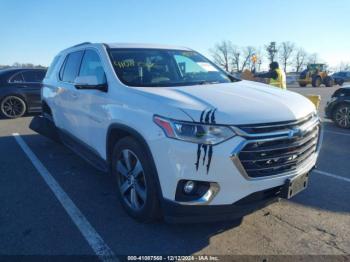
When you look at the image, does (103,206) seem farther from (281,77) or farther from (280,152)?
(281,77)

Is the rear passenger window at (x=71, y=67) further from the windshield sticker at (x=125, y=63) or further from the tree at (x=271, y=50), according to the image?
the tree at (x=271, y=50)

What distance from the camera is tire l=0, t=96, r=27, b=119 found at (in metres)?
10.8

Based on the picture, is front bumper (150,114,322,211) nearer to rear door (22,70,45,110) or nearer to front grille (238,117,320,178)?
front grille (238,117,320,178)

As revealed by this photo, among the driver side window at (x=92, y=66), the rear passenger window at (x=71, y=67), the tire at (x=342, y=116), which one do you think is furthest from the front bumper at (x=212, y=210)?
the tire at (x=342, y=116)

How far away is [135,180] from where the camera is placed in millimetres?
3445

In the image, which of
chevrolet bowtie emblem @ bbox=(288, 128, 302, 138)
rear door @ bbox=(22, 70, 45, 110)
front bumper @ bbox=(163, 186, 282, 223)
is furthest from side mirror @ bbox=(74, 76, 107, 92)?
rear door @ bbox=(22, 70, 45, 110)

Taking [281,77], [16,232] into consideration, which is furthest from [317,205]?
[281,77]

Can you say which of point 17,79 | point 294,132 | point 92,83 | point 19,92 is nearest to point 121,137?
point 92,83

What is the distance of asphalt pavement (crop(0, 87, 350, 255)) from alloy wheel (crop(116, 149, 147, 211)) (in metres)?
0.24

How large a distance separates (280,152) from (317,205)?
144 centimetres

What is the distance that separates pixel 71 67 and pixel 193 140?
11.0 feet

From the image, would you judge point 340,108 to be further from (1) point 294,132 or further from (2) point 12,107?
(2) point 12,107

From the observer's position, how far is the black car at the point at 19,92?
10.9 m

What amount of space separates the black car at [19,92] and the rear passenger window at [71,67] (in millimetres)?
6109
